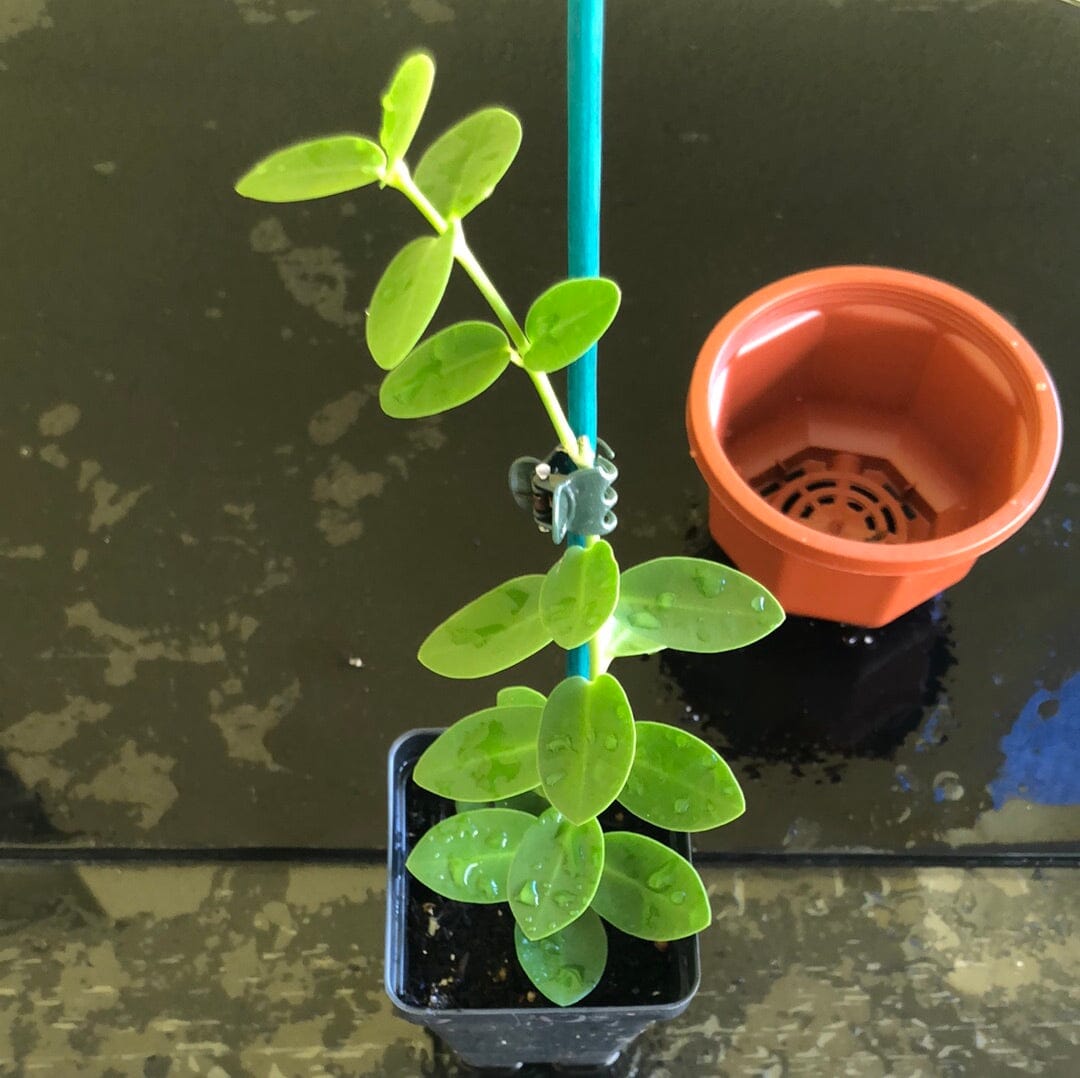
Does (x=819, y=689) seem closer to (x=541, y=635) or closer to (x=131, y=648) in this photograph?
(x=541, y=635)

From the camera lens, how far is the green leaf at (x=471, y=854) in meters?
0.56

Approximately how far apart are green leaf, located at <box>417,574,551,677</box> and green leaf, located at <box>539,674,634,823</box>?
29mm

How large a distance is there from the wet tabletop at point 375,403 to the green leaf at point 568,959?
24 cm

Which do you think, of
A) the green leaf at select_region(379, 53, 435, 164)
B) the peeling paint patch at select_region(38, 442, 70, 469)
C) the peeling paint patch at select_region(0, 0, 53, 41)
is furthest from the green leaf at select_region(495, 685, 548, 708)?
the peeling paint patch at select_region(0, 0, 53, 41)

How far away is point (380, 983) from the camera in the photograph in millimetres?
758

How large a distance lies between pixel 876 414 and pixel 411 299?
2.01ft

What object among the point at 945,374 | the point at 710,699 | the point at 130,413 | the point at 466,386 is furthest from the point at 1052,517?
the point at 130,413

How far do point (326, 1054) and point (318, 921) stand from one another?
0.09m

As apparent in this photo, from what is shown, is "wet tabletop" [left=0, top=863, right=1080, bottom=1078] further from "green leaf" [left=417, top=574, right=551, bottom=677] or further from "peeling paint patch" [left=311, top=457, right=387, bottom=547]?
"green leaf" [left=417, top=574, right=551, bottom=677]

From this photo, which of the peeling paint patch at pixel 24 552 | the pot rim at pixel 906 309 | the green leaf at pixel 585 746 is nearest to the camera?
the green leaf at pixel 585 746

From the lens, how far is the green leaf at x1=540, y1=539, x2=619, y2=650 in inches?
16.2

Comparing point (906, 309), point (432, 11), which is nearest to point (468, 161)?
point (906, 309)

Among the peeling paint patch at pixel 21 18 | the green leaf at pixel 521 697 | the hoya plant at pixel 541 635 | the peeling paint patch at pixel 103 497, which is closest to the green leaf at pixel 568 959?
the hoya plant at pixel 541 635

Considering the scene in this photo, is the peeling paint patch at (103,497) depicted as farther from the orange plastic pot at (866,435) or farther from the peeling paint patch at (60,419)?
the orange plastic pot at (866,435)
